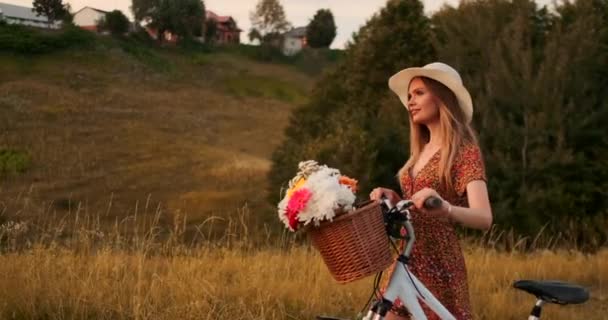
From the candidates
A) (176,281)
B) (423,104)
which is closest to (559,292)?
(423,104)

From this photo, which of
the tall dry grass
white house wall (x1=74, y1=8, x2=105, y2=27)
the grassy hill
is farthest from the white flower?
Answer: white house wall (x1=74, y1=8, x2=105, y2=27)

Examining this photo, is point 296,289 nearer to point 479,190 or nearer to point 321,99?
point 479,190

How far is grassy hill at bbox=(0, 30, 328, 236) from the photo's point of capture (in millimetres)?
42094

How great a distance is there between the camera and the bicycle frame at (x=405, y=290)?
304 centimetres

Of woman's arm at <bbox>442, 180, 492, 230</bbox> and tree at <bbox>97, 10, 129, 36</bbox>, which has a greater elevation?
woman's arm at <bbox>442, 180, 492, 230</bbox>

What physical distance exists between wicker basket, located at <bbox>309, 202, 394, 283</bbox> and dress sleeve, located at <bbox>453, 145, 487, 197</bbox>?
614 millimetres

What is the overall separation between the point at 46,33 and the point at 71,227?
6929 centimetres

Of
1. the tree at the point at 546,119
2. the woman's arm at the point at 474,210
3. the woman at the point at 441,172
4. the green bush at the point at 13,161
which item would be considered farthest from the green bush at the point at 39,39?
the woman's arm at the point at 474,210

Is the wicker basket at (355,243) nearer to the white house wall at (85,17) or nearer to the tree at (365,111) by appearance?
the tree at (365,111)

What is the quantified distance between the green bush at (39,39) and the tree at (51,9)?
1296mm

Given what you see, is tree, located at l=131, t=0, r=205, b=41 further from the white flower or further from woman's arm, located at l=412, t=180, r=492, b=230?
the white flower

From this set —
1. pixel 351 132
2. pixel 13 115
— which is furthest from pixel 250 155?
pixel 351 132

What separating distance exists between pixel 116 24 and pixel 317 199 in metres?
80.0

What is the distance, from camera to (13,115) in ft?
181
